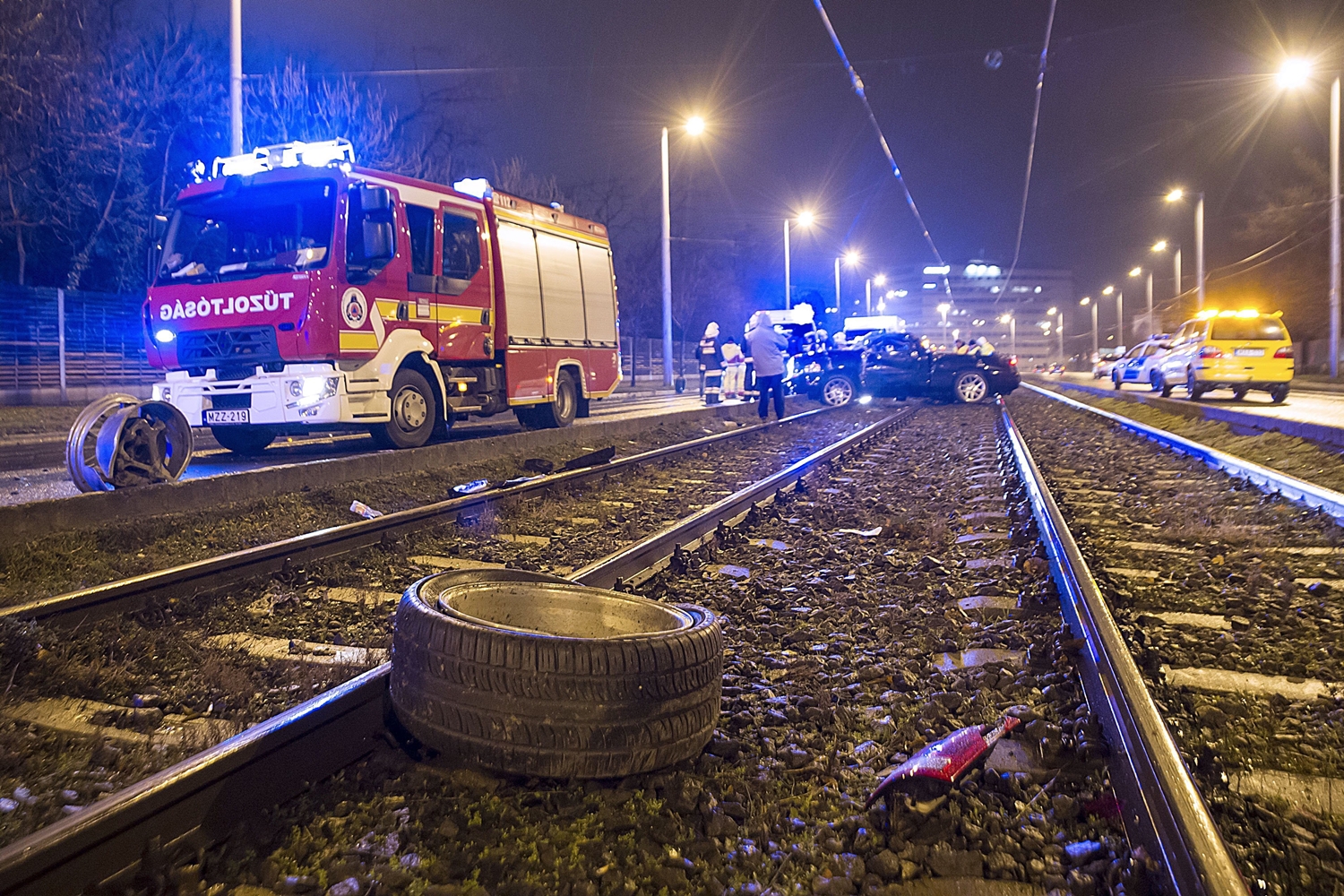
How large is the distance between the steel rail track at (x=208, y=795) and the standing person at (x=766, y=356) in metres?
14.3

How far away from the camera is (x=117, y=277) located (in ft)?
94.7

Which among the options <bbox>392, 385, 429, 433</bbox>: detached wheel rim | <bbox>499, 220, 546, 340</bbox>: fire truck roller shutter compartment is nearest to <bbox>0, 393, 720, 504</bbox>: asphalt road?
<bbox>392, 385, 429, 433</bbox>: detached wheel rim

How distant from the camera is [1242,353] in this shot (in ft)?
72.2

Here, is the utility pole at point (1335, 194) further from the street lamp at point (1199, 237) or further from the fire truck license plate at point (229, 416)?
the fire truck license plate at point (229, 416)

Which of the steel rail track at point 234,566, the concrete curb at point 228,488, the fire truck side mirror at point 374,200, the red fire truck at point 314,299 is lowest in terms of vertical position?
the steel rail track at point 234,566

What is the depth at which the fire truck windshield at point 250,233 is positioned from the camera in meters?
10.0

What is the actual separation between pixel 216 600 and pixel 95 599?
533mm

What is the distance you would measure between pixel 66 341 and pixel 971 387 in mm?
22185

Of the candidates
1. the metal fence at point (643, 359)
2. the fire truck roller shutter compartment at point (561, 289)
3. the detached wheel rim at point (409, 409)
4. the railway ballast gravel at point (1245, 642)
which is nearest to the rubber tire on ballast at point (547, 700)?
the railway ballast gravel at point (1245, 642)

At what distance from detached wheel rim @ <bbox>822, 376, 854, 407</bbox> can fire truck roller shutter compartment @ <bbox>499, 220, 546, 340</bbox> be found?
45.2 feet

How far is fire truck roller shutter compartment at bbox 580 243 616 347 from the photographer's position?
15.5m

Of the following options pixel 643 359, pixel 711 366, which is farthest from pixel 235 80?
pixel 643 359

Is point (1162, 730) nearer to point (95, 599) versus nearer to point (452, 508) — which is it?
point (95, 599)

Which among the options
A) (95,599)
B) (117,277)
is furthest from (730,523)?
(117,277)
